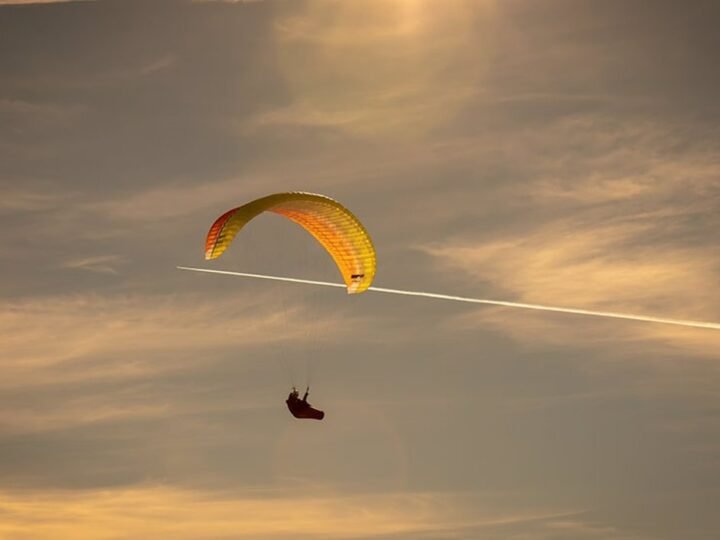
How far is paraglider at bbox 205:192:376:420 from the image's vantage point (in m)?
140

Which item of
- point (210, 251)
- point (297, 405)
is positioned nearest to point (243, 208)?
point (210, 251)

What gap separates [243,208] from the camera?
13950 cm

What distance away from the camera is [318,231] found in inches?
5704

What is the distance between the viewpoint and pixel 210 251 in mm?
140125

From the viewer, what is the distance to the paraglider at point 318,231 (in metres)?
140

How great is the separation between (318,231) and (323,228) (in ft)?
3.10

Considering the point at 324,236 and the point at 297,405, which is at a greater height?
the point at 324,236

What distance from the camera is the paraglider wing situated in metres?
140

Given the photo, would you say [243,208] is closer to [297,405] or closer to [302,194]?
[302,194]

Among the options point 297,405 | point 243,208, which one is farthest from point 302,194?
point 297,405

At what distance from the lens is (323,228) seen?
5669 inches

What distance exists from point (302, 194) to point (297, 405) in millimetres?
13351

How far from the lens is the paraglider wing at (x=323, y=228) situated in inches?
5492

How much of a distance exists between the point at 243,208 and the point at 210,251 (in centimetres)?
327
